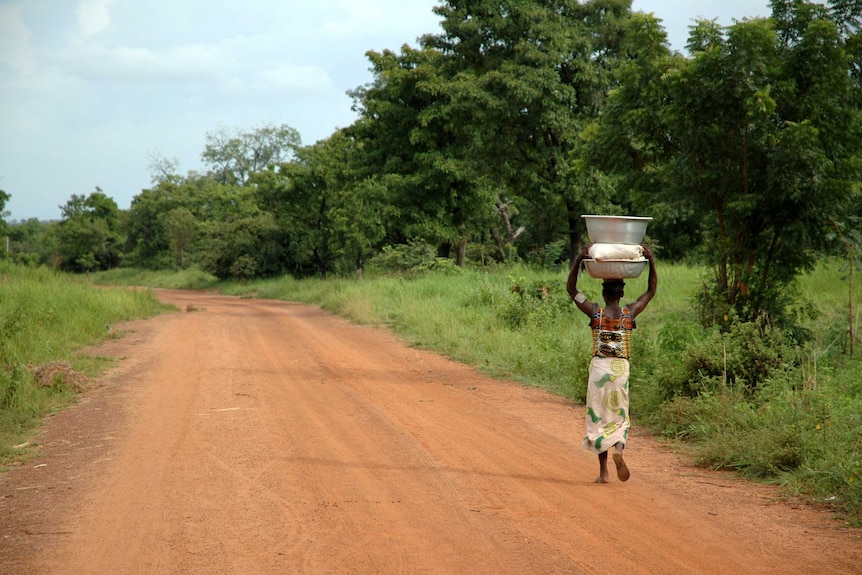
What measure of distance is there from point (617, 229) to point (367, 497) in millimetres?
2727

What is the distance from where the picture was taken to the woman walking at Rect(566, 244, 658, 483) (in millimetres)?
6316

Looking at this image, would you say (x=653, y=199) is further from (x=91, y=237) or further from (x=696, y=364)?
(x=91, y=237)

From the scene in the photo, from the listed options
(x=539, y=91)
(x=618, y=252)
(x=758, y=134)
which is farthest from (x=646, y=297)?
A: (x=539, y=91)

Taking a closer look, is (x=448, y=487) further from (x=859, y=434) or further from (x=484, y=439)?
(x=859, y=434)

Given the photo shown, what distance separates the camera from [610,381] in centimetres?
634

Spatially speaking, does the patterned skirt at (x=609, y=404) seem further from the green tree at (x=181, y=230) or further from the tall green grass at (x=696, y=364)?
the green tree at (x=181, y=230)

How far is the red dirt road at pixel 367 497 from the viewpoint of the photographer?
4.68 m

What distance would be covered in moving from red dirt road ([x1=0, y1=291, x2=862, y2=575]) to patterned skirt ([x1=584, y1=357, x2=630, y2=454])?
39 centimetres

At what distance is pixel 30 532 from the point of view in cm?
517

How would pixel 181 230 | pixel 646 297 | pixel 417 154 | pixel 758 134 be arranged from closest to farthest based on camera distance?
1. pixel 646 297
2. pixel 758 134
3. pixel 417 154
4. pixel 181 230

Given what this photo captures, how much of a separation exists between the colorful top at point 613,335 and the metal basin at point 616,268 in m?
0.36

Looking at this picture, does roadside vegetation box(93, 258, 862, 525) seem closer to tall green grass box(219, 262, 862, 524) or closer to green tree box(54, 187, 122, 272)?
tall green grass box(219, 262, 862, 524)

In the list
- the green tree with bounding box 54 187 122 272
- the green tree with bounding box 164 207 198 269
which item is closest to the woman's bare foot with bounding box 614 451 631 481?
the green tree with bounding box 164 207 198 269

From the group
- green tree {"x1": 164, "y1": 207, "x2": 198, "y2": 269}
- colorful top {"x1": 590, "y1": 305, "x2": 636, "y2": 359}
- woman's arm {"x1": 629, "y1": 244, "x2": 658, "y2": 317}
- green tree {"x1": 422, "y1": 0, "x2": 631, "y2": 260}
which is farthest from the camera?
green tree {"x1": 164, "y1": 207, "x2": 198, "y2": 269}
